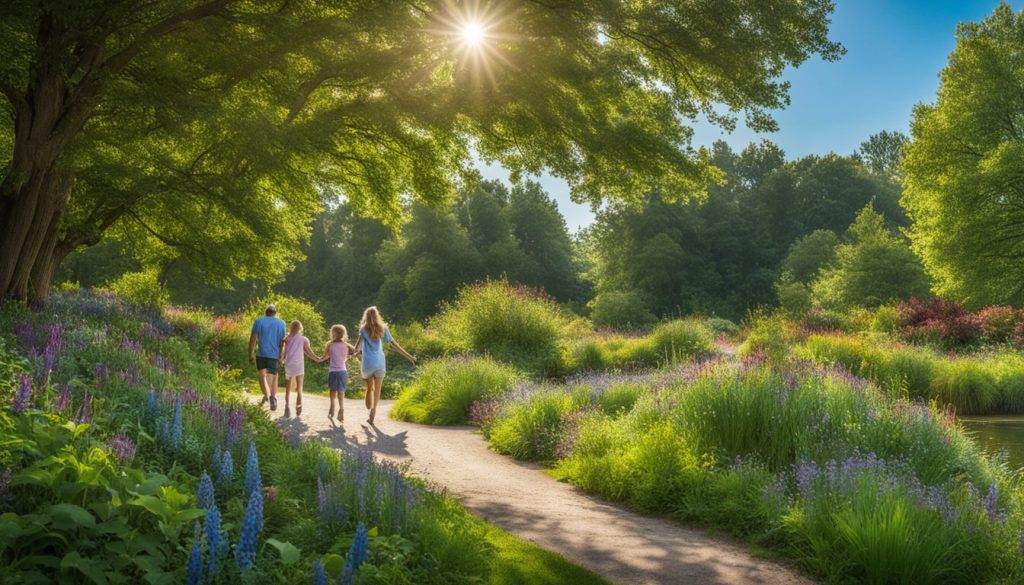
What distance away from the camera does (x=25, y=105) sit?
1002 cm

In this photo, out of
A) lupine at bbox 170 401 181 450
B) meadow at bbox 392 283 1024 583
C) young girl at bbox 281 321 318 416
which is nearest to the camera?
lupine at bbox 170 401 181 450

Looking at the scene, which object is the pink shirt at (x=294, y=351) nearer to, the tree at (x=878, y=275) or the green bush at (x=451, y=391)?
the green bush at (x=451, y=391)

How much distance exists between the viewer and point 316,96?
13.8m

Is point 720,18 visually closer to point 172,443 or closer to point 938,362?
point 172,443

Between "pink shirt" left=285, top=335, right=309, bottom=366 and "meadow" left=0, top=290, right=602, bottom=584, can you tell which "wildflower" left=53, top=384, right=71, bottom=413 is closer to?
"meadow" left=0, top=290, right=602, bottom=584

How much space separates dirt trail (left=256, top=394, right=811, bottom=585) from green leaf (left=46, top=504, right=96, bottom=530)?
2967mm

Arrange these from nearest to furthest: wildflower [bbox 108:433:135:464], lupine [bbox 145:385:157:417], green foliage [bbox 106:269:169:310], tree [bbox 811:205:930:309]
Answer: wildflower [bbox 108:433:135:464] → lupine [bbox 145:385:157:417] → green foliage [bbox 106:269:169:310] → tree [bbox 811:205:930:309]

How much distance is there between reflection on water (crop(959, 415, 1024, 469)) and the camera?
1034 cm

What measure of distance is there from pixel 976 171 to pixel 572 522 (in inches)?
1019

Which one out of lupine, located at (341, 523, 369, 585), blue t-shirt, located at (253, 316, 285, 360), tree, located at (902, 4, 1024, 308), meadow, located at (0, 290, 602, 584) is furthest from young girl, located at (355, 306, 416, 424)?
tree, located at (902, 4, 1024, 308)

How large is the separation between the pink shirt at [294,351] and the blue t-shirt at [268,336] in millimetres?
181

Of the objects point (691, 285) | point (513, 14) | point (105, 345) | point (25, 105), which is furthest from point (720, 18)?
point (691, 285)

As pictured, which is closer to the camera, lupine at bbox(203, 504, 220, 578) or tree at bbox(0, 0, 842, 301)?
lupine at bbox(203, 504, 220, 578)

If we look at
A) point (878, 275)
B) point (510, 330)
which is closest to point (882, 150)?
point (878, 275)
